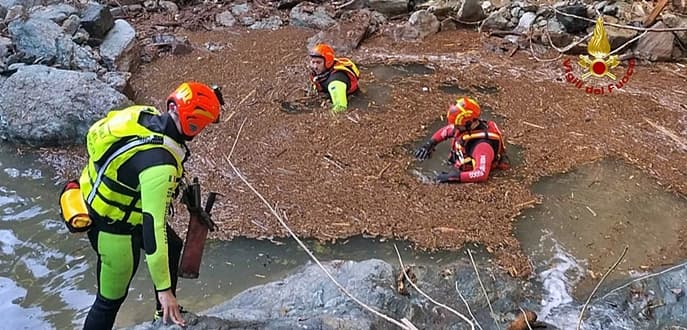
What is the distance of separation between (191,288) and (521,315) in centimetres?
240

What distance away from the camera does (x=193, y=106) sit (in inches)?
135

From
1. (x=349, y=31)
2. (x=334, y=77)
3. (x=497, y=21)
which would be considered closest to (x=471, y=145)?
(x=334, y=77)

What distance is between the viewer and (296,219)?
5758mm

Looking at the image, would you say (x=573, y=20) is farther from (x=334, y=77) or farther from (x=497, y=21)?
(x=334, y=77)

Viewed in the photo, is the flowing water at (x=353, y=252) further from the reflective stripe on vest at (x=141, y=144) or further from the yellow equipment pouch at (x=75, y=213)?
the reflective stripe on vest at (x=141, y=144)

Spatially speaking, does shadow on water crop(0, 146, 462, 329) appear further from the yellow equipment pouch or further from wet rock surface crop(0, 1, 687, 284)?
the yellow equipment pouch

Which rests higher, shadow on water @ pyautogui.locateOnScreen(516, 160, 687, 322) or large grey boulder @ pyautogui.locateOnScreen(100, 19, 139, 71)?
shadow on water @ pyautogui.locateOnScreen(516, 160, 687, 322)

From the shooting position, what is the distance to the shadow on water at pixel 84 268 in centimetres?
489

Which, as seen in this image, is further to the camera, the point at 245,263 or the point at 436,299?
the point at 245,263

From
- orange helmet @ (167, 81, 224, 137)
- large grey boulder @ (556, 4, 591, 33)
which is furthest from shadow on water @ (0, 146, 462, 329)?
large grey boulder @ (556, 4, 591, 33)

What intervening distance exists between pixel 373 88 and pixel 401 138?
1516 millimetres

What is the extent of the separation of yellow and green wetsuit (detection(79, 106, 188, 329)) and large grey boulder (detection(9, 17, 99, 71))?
5.46 metres

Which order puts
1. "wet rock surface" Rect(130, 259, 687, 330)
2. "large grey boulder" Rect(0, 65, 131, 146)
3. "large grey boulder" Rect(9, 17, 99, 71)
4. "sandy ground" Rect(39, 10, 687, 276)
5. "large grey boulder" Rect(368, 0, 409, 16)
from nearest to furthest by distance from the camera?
"wet rock surface" Rect(130, 259, 687, 330)
"sandy ground" Rect(39, 10, 687, 276)
"large grey boulder" Rect(0, 65, 131, 146)
"large grey boulder" Rect(9, 17, 99, 71)
"large grey boulder" Rect(368, 0, 409, 16)

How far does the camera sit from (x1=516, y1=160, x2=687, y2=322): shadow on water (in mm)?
5074
